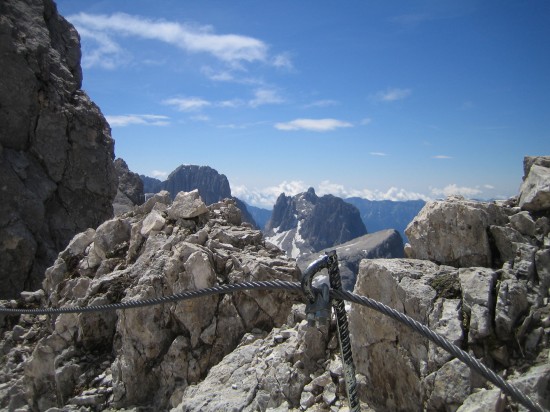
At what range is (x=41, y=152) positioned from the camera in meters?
52.2

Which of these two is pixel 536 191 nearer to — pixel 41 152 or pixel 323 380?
pixel 323 380

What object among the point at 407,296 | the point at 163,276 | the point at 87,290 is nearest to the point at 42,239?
the point at 87,290

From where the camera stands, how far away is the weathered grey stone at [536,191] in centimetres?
1135

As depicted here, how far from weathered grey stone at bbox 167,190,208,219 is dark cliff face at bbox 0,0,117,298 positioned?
34.4 meters

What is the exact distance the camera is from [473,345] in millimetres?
9508

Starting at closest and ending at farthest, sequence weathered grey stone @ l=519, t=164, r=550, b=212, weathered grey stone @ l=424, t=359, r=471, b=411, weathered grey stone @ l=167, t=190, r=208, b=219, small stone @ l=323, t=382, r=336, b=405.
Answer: weathered grey stone @ l=424, t=359, r=471, b=411 → small stone @ l=323, t=382, r=336, b=405 → weathered grey stone @ l=519, t=164, r=550, b=212 → weathered grey stone @ l=167, t=190, r=208, b=219

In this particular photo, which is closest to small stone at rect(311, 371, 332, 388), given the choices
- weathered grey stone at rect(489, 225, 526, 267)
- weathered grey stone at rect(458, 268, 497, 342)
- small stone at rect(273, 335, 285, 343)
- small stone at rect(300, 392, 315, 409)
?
small stone at rect(300, 392, 315, 409)

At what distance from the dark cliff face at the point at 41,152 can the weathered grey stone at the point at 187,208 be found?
34.4m

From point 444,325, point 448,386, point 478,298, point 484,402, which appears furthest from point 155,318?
point 484,402

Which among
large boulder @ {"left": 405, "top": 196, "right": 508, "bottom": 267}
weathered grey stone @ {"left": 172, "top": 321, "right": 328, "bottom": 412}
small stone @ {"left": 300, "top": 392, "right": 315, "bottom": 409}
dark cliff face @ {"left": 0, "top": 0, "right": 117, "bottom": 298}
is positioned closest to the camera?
small stone @ {"left": 300, "top": 392, "right": 315, "bottom": 409}

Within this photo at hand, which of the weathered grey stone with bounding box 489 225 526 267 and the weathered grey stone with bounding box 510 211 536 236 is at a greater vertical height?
the weathered grey stone with bounding box 510 211 536 236

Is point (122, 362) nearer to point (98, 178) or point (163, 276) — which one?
point (163, 276)

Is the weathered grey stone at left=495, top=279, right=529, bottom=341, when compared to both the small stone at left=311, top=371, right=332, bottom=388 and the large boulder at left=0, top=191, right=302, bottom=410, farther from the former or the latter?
the large boulder at left=0, top=191, right=302, bottom=410

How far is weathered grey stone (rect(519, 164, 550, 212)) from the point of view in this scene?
11352 mm
